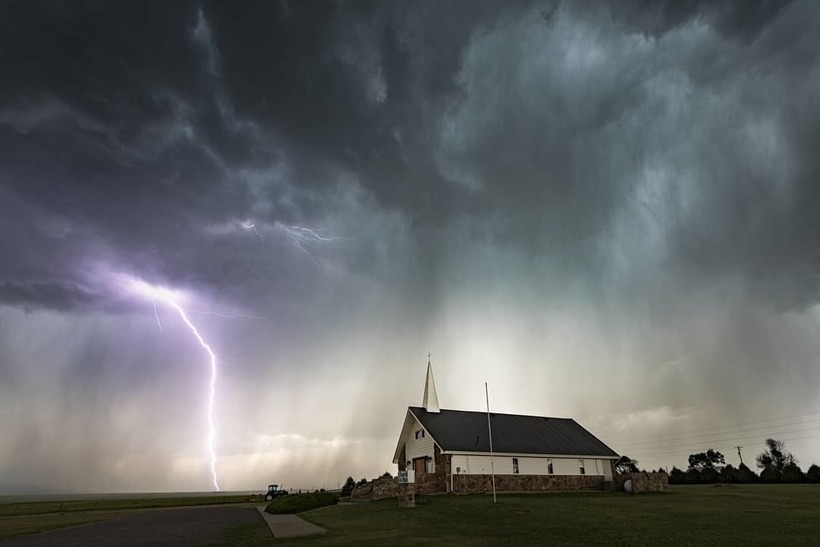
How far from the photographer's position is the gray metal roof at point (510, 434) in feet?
138

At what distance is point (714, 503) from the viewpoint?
29.2 m

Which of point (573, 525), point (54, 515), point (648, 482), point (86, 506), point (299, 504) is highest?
point (648, 482)

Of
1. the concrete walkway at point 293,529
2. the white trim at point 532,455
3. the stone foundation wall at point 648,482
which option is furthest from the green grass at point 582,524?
the stone foundation wall at point 648,482

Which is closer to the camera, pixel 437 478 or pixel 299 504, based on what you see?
pixel 299 504

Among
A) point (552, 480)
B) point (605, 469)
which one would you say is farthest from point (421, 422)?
point (605, 469)

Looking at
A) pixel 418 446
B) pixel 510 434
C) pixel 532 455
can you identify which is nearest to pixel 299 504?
pixel 418 446

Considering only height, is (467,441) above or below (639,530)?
above

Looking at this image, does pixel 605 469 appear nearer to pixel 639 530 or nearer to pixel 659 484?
pixel 659 484

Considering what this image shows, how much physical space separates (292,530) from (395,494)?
71.0 feet

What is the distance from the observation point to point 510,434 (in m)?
46.2

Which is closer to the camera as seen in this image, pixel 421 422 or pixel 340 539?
pixel 340 539

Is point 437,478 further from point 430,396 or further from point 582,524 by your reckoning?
point 582,524

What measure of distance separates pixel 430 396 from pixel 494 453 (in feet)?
29.1

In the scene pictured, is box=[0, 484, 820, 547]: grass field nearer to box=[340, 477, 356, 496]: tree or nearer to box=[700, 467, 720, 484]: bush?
box=[340, 477, 356, 496]: tree
